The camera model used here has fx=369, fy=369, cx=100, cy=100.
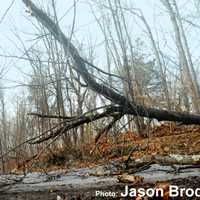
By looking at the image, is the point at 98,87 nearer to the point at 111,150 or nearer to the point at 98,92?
the point at 98,92

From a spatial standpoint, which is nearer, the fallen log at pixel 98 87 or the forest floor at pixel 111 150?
the fallen log at pixel 98 87

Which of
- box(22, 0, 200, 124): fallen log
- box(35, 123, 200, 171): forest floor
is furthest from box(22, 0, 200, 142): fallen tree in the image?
box(35, 123, 200, 171): forest floor

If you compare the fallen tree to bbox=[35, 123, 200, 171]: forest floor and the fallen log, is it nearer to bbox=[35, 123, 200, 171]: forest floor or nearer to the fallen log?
the fallen log

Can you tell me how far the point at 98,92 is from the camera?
15.2ft

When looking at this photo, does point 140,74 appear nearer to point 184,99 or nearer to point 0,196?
point 184,99

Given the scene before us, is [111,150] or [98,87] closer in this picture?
[98,87]

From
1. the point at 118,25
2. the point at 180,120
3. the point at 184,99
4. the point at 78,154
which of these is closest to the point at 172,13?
the point at 118,25

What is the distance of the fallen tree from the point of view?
4145 mm

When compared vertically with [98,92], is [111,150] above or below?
below

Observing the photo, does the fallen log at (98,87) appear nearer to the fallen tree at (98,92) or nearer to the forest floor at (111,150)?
the fallen tree at (98,92)

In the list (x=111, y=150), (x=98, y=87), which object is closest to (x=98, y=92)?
(x=98, y=87)

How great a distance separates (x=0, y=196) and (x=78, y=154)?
1012 cm

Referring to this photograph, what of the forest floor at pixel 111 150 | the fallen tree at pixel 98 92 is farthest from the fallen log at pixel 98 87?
the forest floor at pixel 111 150

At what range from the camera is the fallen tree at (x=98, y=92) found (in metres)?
4.14
